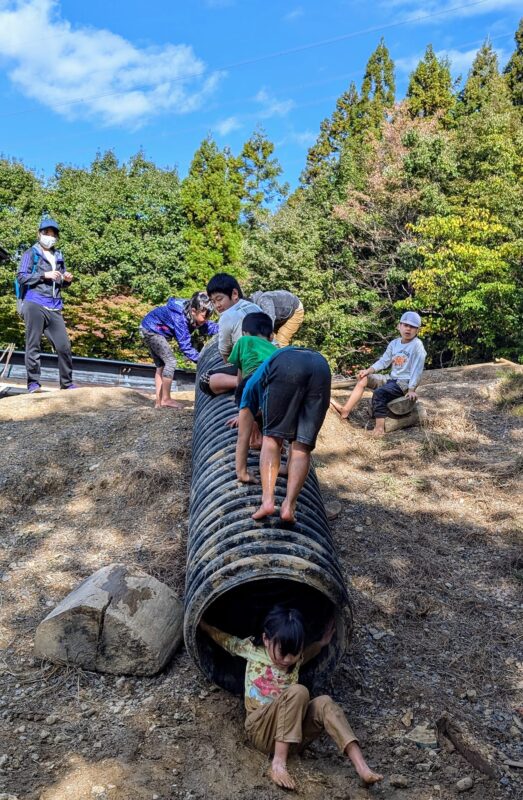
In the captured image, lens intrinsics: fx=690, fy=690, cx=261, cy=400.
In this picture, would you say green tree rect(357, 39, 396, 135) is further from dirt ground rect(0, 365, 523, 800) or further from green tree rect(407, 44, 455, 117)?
dirt ground rect(0, 365, 523, 800)

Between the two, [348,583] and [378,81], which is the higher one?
[378,81]

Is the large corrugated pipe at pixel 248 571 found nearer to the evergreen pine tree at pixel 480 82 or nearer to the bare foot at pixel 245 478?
the bare foot at pixel 245 478

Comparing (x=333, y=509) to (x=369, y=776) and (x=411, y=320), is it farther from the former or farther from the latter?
(x=369, y=776)

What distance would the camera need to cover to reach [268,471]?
3930mm

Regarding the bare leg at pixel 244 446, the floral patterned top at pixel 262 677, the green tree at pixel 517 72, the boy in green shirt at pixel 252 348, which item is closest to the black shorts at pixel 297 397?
the bare leg at pixel 244 446

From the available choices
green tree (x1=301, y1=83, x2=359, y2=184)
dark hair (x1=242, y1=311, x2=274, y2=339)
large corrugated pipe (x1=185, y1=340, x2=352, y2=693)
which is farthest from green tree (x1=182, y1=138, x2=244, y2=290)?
large corrugated pipe (x1=185, y1=340, x2=352, y2=693)

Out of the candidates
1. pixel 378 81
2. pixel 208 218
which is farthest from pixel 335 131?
pixel 208 218

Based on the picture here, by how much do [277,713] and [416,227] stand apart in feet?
62.2

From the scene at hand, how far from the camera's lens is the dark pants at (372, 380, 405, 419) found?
8.04 m

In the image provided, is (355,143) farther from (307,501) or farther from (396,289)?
(307,501)

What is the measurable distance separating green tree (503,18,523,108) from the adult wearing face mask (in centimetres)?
3025

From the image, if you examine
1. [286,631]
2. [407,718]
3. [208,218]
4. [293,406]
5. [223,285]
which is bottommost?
[407,718]

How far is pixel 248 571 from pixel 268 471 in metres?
0.67

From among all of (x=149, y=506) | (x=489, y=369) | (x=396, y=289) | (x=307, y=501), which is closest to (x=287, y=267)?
(x=396, y=289)
